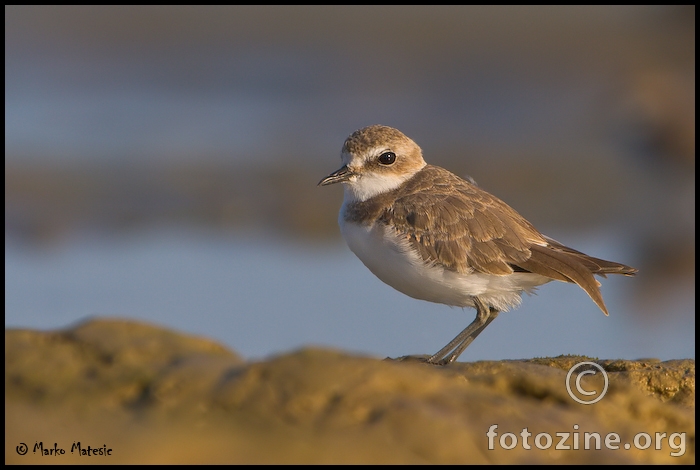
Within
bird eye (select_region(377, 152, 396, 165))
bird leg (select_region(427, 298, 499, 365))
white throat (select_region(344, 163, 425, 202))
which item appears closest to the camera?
bird leg (select_region(427, 298, 499, 365))

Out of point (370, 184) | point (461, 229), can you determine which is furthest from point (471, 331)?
point (370, 184)

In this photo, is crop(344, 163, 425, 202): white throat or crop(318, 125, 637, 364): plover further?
crop(344, 163, 425, 202): white throat

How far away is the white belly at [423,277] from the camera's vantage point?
23.8ft

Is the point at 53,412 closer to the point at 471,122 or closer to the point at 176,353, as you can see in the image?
the point at 176,353

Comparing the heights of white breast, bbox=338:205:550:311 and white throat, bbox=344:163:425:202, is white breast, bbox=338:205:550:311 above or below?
below

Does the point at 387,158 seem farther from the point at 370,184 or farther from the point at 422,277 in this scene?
the point at 422,277

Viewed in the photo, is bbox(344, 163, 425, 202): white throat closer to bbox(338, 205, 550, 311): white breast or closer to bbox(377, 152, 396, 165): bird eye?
bbox(377, 152, 396, 165): bird eye

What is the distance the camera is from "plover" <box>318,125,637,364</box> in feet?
23.9

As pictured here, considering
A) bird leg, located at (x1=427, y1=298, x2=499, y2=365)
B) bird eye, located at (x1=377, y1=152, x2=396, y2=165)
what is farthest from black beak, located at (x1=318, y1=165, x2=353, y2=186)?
bird leg, located at (x1=427, y1=298, x2=499, y2=365)

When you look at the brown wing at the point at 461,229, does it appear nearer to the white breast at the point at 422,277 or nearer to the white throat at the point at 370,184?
the white breast at the point at 422,277

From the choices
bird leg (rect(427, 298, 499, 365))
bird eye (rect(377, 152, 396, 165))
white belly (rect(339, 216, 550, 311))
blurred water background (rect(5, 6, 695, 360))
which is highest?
blurred water background (rect(5, 6, 695, 360))

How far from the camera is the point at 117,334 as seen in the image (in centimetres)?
547

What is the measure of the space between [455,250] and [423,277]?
1.08 feet

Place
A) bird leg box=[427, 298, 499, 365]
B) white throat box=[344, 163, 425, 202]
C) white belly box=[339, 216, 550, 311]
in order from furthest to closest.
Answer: white throat box=[344, 163, 425, 202], bird leg box=[427, 298, 499, 365], white belly box=[339, 216, 550, 311]
